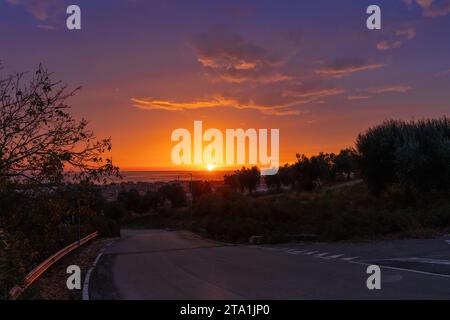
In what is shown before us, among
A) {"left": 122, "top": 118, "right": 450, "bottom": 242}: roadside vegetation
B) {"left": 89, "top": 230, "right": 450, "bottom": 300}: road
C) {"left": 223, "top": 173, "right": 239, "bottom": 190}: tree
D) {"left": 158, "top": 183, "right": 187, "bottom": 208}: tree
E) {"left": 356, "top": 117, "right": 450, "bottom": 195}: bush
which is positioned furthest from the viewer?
{"left": 158, "top": 183, "right": 187, "bottom": 208}: tree

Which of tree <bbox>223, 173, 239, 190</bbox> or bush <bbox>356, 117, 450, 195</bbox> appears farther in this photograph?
tree <bbox>223, 173, 239, 190</bbox>

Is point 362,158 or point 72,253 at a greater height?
point 362,158

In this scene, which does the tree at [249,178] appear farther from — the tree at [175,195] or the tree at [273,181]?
the tree at [175,195]

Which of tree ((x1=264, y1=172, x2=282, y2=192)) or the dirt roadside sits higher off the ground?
tree ((x1=264, y1=172, x2=282, y2=192))

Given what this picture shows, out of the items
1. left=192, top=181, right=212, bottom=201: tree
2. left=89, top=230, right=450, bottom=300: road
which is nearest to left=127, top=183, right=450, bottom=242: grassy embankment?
left=89, top=230, right=450, bottom=300: road

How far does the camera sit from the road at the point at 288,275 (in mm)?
11477

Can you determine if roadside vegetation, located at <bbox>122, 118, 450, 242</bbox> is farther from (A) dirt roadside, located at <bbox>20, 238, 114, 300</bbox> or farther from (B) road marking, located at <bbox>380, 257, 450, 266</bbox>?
(A) dirt roadside, located at <bbox>20, 238, 114, 300</bbox>

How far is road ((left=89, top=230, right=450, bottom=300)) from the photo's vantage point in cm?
1148

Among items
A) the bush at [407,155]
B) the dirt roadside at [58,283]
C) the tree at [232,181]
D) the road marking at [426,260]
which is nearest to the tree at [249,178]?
the tree at [232,181]

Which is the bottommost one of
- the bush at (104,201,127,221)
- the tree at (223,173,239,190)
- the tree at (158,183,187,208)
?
the bush at (104,201,127,221)

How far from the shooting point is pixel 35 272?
1417 centimetres

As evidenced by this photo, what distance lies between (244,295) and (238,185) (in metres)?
91.0
